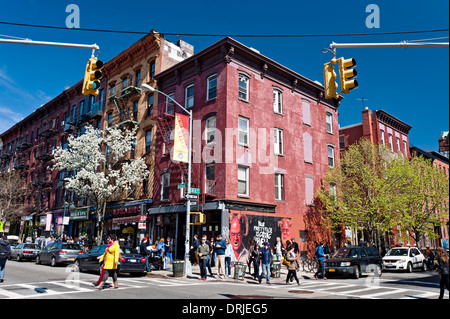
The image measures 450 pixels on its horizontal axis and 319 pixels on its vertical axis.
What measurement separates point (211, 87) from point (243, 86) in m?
2.35

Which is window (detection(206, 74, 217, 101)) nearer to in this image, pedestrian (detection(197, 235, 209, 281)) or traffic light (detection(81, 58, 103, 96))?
pedestrian (detection(197, 235, 209, 281))

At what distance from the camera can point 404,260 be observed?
69.5 ft

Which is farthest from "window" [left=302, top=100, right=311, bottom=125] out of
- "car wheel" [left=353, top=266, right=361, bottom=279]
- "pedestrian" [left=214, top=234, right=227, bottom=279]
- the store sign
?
the store sign

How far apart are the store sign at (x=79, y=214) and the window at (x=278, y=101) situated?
21207 millimetres

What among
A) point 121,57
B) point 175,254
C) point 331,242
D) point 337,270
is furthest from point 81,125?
point 337,270

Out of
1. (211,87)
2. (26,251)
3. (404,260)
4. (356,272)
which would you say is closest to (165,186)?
(211,87)

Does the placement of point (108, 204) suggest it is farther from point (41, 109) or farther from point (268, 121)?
point (41, 109)

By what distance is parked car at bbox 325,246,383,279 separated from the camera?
16875 mm

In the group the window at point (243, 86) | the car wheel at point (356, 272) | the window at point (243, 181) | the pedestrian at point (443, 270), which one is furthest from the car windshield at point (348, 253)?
the window at point (243, 86)

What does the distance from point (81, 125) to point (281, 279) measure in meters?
30.4

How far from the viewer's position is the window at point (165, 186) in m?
27.3

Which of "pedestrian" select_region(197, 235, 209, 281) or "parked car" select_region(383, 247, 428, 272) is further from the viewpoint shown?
"parked car" select_region(383, 247, 428, 272)

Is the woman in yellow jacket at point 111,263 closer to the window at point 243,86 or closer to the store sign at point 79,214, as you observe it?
the window at point 243,86

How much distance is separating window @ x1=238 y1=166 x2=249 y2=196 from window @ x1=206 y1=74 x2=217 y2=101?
225 inches
